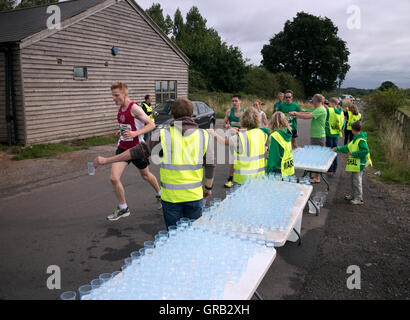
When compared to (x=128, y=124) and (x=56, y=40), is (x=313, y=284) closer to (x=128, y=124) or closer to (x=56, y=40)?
(x=128, y=124)

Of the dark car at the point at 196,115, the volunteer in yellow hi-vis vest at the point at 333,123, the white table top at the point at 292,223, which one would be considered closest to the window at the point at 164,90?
the dark car at the point at 196,115

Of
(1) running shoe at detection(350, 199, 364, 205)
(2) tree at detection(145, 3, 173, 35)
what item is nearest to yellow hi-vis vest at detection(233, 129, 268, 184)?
(1) running shoe at detection(350, 199, 364, 205)

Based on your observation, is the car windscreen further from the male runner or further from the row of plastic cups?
the row of plastic cups

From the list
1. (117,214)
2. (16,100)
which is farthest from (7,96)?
(117,214)

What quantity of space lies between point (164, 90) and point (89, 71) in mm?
5858

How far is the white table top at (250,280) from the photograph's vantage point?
6.70 feet

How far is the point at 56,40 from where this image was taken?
1228cm

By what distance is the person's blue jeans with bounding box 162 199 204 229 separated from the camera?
11.1ft

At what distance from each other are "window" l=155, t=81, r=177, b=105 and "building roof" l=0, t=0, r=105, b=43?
5372 mm

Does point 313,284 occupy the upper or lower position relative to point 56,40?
lower
